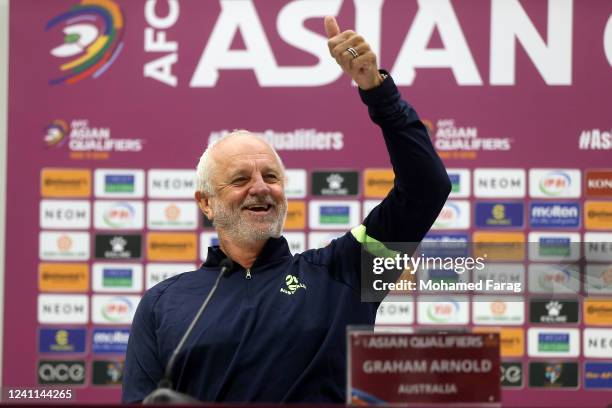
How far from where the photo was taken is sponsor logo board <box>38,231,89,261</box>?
360 cm

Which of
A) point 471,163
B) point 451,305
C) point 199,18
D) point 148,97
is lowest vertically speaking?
point 451,305

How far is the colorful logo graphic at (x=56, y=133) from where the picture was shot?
11.8ft

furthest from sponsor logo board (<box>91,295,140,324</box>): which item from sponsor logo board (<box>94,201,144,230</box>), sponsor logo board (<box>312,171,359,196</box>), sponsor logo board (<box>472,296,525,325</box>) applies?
sponsor logo board (<box>472,296,525,325</box>)

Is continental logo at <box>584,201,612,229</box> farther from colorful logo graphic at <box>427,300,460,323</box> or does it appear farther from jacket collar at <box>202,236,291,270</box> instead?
jacket collar at <box>202,236,291,270</box>

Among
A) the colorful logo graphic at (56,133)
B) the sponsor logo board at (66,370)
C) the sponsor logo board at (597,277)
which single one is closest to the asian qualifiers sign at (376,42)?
the colorful logo graphic at (56,133)

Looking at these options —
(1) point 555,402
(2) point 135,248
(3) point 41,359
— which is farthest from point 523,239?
(3) point 41,359

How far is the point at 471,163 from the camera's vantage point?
3.51 metres

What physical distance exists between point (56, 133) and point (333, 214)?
1.22 m

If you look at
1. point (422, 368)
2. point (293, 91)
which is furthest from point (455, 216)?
point (422, 368)

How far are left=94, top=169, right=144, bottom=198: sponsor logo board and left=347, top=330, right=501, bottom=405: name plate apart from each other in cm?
236

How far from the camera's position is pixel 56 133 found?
362 cm

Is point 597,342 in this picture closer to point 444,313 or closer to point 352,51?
point 444,313

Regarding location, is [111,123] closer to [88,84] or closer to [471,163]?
[88,84]

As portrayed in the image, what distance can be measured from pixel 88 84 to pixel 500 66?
172cm
